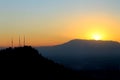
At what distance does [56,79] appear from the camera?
69.6m

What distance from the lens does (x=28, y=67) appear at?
231 ft

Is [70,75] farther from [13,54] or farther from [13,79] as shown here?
[13,79]

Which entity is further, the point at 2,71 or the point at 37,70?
the point at 37,70

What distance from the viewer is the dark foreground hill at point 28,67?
66.9m

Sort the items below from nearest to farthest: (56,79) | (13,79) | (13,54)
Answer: (13,79) → (56,79) → (13,54)

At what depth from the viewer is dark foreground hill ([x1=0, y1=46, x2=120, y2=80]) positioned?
6687cm

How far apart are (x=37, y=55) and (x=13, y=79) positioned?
52.7 ft

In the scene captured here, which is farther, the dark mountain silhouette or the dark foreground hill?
the dark mountain silhouette

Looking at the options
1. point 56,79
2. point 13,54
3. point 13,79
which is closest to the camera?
point 13,79

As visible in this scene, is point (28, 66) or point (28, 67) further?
point (28, 66)

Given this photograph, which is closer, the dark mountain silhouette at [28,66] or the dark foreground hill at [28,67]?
the dark foreground hill at [28,67]

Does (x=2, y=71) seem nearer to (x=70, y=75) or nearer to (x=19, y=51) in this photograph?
(x=19, y=51)

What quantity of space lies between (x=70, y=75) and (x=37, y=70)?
30.0ft

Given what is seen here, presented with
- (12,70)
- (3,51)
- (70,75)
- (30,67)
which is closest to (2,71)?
(12,70)
